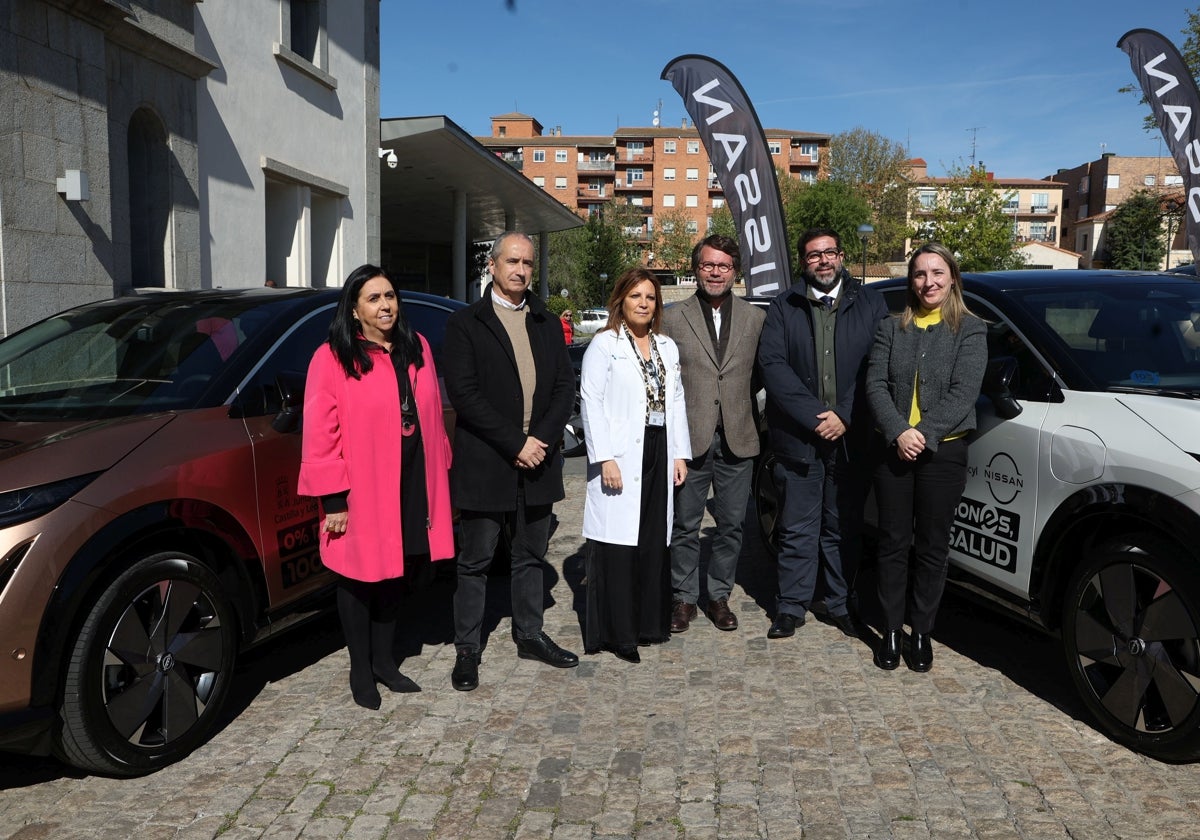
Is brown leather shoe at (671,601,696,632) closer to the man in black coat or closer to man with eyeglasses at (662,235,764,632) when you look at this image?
man with eyeglasses at (662,235,764,632)

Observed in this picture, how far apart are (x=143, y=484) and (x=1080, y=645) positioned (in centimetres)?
354

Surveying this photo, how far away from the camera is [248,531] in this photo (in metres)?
3.78

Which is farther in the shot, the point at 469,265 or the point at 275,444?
the point at 469,265

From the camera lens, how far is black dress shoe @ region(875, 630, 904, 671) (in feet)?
14.9

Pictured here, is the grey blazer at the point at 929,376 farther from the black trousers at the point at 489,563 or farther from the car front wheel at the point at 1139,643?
the black trousers at the point at 489,563

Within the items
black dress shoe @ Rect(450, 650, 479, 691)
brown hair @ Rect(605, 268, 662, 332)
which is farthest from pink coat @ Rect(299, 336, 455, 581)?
brown hair @ Rect(605, 268, 662, 332)

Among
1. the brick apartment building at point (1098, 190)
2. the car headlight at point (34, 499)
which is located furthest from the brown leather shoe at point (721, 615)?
the brick apartment building at point (1098, 190)

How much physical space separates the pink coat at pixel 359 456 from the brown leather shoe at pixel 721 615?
1915 mm

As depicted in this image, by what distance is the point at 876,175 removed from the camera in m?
68.6

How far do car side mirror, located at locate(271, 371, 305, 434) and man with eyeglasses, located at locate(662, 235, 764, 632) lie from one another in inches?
78.1

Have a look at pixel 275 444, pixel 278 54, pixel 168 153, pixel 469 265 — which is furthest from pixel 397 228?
pixel 275 444

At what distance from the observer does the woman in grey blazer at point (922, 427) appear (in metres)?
4.28

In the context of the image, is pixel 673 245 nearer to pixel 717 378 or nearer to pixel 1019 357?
pixel 717 378

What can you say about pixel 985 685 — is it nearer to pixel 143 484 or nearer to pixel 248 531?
pixel 248 531
